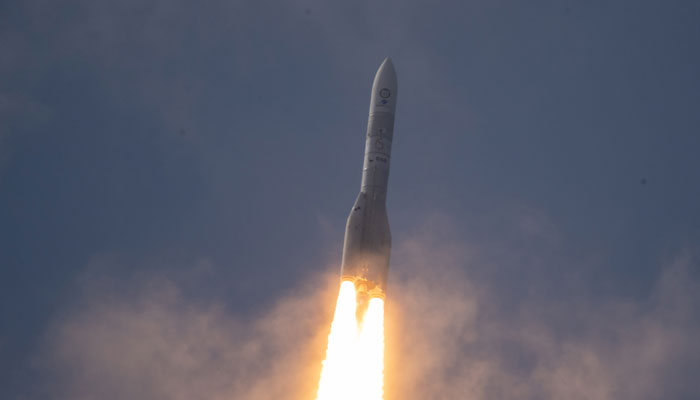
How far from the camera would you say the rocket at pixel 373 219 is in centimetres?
6091

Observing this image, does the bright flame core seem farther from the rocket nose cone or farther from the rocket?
the rocket nose cone

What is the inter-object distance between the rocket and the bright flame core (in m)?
1.26

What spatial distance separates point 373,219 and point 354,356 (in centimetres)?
884

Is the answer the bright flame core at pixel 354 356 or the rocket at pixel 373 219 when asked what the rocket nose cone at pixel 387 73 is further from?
the bright flame core at pixel 354 356

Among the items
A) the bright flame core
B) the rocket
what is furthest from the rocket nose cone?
the bright flame core

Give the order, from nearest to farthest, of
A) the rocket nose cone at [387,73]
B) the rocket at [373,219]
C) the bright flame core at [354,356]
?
the rocket at [373,219], the bright flame core at [354,356], the rocket nose cone at [387,73]

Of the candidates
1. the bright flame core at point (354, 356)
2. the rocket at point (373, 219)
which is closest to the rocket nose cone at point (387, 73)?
the rocket at point (373, 219)

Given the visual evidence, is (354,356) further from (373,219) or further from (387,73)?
(387,73)

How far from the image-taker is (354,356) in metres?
62.4

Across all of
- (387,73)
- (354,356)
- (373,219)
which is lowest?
(354,356)

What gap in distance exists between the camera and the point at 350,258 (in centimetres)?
6106

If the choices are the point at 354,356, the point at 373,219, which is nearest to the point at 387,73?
the point at 373,219

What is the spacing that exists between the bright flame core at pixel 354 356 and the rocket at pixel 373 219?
126cm

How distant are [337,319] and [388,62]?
18770 millimetres
